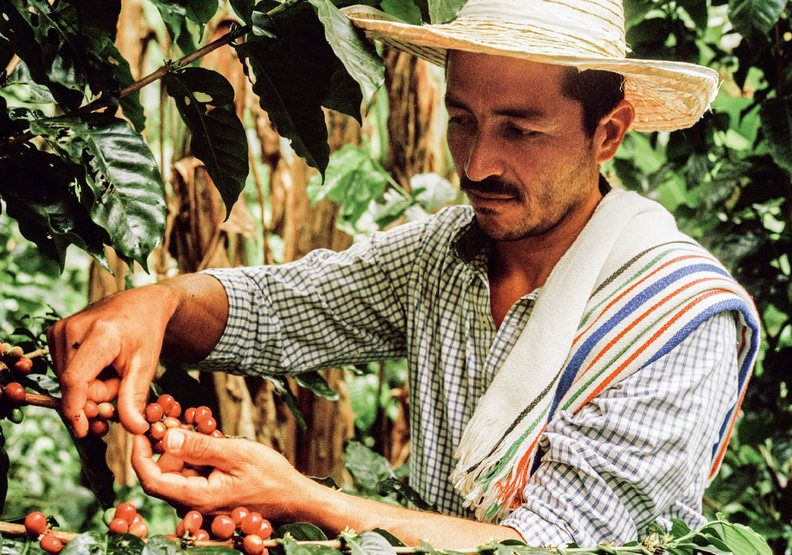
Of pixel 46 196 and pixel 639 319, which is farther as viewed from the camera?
pixel 639 319

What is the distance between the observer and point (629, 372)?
4.34 ft

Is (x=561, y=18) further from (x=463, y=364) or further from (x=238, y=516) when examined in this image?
(x=238, y=516)

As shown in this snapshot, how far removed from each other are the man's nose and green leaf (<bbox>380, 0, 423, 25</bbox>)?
0.27m

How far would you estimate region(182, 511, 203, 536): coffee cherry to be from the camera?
2.74ft

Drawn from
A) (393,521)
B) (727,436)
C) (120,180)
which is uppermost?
(120,180)

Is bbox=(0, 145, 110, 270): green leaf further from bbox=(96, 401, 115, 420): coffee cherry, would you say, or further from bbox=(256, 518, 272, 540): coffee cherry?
bbox=(256, 518, 272, 540): coffee cherry

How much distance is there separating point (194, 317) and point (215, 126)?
420 mm

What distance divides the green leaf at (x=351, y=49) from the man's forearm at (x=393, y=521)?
0.47 metres

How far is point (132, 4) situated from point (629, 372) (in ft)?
5.67

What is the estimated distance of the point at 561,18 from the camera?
4.60ft

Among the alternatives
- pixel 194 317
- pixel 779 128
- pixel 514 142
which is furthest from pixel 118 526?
pixel 779 128

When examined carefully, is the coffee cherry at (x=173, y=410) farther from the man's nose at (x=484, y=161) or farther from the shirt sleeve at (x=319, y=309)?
the man's nose at (x=484, y=161)

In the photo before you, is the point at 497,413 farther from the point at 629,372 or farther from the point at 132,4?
the point at 132,4

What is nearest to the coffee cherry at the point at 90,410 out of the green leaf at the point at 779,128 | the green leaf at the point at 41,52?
the green leaf at the point at 41,52
